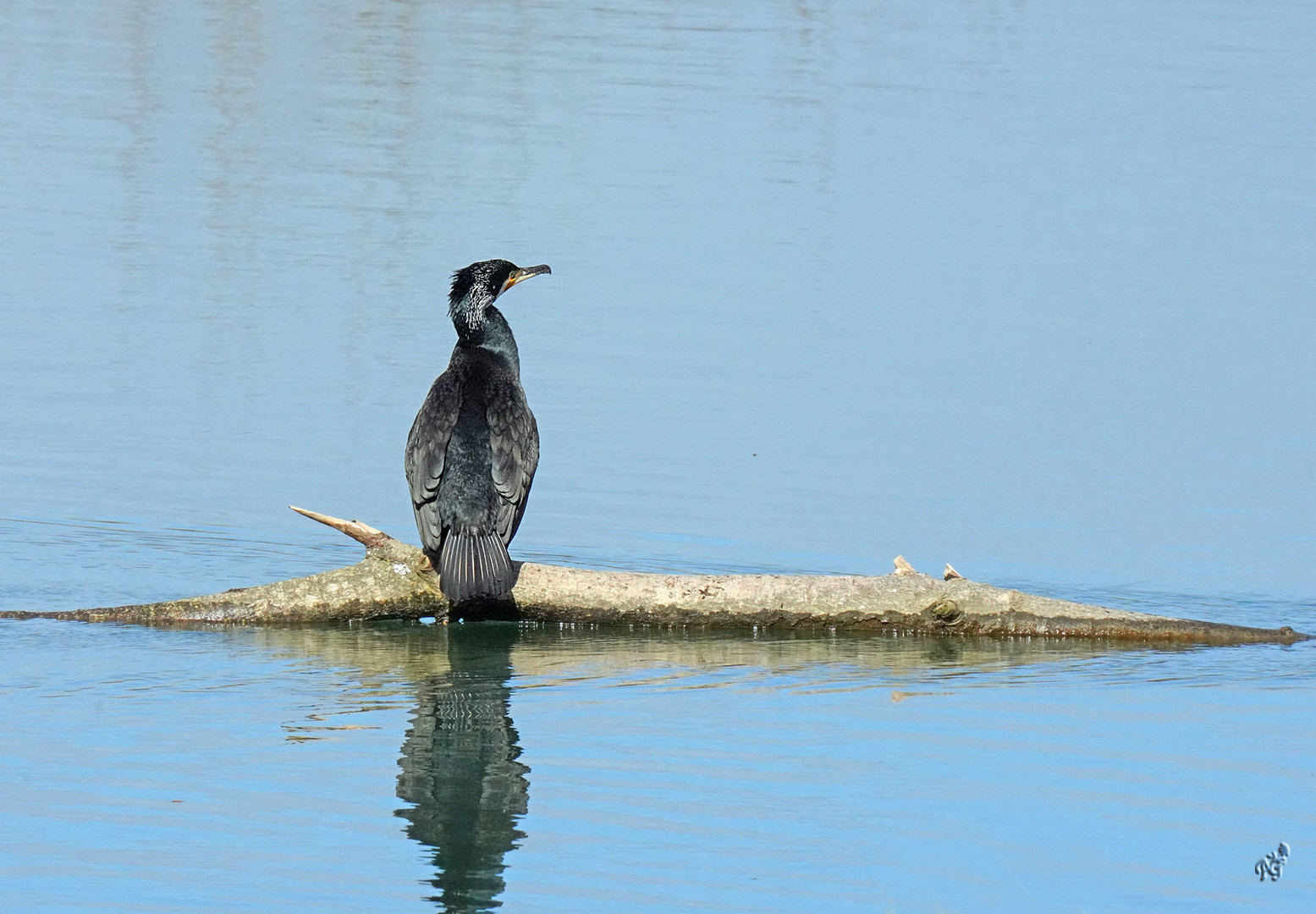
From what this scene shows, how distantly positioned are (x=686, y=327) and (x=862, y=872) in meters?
8.07

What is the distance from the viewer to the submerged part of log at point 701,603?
8305 mm

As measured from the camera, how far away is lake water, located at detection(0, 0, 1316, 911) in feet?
21.5

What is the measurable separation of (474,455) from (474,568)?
1.81ft

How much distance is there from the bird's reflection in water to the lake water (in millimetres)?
23

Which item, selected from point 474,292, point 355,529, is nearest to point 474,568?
point 355,529

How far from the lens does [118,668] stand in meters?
7.86

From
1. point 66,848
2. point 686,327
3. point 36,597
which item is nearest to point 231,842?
point 66,848

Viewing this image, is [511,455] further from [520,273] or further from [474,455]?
[520,273]

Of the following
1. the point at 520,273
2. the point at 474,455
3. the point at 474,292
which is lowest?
the point at 474,455

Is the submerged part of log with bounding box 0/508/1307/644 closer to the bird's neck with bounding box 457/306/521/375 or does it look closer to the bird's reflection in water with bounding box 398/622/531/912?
the bird's reflection in water with bounding box 398/622/531/912

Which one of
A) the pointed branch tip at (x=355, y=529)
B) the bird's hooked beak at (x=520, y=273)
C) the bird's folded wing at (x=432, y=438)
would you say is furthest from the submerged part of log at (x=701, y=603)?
the bird's hooked beak at (x=520, y=273)

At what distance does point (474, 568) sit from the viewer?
27.2ft

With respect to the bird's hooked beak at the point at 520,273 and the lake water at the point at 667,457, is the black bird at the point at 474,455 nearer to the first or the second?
the bird's hooked beak at the point at 520,273

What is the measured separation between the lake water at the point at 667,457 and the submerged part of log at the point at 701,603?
11 centimetres
